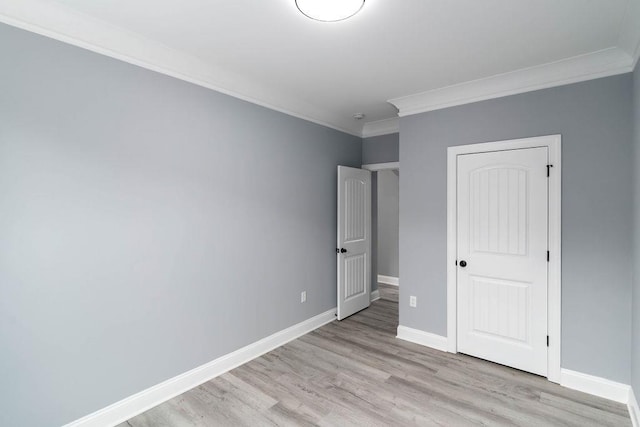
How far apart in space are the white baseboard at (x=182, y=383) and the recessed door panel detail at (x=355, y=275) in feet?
2.69

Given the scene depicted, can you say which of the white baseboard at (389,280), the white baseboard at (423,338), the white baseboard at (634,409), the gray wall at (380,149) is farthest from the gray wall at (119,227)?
the white baseboard at (389,280)

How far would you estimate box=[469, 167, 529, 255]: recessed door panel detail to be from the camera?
2.66m

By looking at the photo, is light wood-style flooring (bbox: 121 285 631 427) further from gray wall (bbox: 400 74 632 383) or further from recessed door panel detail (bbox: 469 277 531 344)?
gray wall (bbox: 400 74 632 383)

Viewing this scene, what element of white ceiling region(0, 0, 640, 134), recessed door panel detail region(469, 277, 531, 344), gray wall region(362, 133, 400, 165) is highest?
white ceiling region(0, 0, 640, 134)

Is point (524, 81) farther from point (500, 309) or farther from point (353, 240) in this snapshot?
point (353, 240)

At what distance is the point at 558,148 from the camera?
8.18 ft

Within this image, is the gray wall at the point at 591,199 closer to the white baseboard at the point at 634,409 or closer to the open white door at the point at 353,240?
the white baseboard at the point at 634,409

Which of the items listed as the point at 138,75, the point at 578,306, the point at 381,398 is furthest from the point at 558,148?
the point at 138,75

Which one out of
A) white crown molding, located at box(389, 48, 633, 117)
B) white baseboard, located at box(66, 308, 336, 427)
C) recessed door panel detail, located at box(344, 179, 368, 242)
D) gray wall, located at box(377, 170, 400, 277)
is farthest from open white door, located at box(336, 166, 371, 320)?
gray wall, located at box(377, 170, 400, 277)

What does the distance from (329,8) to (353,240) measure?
112 inches

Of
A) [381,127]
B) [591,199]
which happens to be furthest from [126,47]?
[591,199]

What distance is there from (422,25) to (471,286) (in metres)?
2.31

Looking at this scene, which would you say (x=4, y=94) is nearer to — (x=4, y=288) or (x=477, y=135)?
(x=4, y=288)

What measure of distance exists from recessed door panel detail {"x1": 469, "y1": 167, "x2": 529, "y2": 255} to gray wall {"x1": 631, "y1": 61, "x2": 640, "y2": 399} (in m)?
0.67
